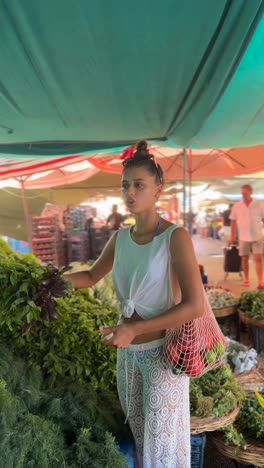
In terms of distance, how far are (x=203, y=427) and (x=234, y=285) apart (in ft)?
22.8

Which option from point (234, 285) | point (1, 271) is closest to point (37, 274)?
point (1, 271)

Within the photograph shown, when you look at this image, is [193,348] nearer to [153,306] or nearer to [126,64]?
[153,306]

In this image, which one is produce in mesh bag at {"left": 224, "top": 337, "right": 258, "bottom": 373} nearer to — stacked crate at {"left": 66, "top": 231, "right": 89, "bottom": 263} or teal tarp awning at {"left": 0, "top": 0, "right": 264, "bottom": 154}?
teal tarp awning at {"left": 0, "top": 0, "right": 264, "bottom": 154}

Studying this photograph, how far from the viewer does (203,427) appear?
2.06 meters

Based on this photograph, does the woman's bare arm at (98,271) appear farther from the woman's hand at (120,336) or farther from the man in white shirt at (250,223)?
the man in white shirt at (250,223)

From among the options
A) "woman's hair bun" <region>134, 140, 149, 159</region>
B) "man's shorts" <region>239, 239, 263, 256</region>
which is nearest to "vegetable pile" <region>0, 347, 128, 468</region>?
"woman's hair bun" <region>134, 140, 149, 159</region>

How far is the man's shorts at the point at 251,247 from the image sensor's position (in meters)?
7.71

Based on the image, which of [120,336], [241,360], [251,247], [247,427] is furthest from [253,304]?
[251,247]

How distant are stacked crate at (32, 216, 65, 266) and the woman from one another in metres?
6.73

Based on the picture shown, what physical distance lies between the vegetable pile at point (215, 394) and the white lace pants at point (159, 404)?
48 centimetres

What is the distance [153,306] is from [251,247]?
680 centimetres

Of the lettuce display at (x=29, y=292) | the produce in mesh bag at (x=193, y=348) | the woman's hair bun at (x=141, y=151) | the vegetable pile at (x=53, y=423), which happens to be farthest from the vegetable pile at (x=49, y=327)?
the woman's hair bun at (x=141, y=151)

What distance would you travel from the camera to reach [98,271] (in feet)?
6.66

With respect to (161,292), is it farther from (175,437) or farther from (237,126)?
(237,126)
